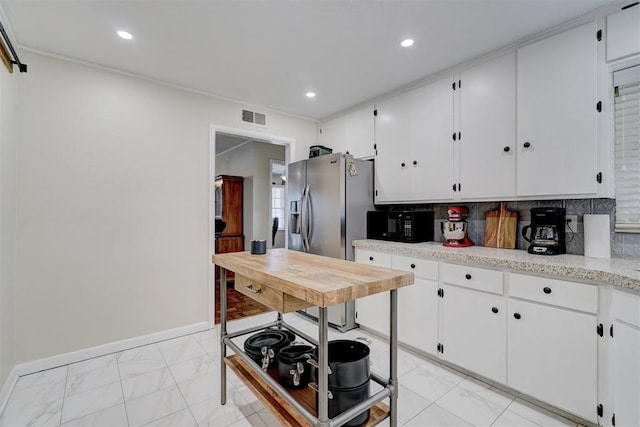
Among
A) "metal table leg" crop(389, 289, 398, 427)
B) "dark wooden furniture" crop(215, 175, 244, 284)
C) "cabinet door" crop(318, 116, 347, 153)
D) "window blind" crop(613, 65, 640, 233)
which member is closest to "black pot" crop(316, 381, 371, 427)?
"metal table leg" crop(389, 289, 398, 427)

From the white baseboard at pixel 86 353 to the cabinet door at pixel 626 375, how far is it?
3281 mm

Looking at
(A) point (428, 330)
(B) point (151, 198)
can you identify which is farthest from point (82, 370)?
(A) point (428, 330)

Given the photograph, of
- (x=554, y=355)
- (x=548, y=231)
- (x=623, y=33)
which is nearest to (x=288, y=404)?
(x=554, y=355)

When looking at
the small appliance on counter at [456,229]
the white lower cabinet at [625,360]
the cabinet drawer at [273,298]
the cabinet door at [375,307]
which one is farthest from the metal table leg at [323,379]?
the small appliance on counter at [456,229]

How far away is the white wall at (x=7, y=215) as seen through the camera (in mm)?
1986

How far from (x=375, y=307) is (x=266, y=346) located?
1543 millimetres

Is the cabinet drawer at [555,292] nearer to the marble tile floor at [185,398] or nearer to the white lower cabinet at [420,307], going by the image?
the white lower cabinet at [420,307]

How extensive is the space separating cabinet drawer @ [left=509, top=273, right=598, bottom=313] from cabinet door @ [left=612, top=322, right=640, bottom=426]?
16cm

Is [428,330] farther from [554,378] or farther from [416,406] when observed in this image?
[554,378]

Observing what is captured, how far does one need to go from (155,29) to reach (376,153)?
234 cm

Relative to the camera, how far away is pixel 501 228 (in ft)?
8.36

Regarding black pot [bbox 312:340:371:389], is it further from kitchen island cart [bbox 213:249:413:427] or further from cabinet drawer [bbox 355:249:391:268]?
cabinet drawer [bbox 355:249:391:268]

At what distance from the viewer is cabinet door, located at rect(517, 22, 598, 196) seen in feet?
6.46

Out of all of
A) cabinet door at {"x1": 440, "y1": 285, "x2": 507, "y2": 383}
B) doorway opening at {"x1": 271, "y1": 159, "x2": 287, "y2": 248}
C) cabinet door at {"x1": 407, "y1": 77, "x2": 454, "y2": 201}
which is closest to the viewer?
cabinet door at {"x1": 440, "y1": 285, "x2": 507, "y2": 383}
